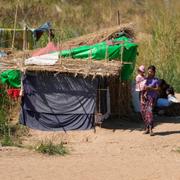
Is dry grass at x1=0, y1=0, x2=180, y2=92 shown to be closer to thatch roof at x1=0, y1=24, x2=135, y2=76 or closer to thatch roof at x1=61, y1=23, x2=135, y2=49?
thatch roof at x1=61, y1=23, x2=135, y2=49

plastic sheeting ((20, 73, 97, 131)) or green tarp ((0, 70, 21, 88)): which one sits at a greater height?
green tarp ((0, 70, 21, 88))

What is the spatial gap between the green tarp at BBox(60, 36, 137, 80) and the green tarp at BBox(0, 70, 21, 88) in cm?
115

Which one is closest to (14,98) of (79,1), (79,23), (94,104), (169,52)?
(94,104)

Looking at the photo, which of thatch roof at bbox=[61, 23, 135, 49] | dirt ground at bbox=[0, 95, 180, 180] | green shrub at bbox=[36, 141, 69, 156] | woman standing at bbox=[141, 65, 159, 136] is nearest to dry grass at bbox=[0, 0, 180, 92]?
thatch roof at bbox=[61, 23, 135, 49]

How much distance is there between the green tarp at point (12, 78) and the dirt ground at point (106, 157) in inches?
55.1

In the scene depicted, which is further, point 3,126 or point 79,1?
point 79,1

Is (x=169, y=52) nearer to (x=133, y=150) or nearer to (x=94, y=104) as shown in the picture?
(x=94, y=104)

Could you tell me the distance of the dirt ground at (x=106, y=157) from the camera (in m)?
8.30

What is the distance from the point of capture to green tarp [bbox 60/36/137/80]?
473 inches

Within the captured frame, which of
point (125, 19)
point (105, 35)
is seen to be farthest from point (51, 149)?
point (125, 19)

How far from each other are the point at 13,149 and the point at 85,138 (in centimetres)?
189

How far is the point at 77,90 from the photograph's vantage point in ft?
39.0

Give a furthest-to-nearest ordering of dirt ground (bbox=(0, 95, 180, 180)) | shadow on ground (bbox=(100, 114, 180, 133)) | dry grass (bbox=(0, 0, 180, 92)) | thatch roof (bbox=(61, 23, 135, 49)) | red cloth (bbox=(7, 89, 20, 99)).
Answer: dry grass (bbox=(0, 0, 180, 92))
thatch roof (bbox=(61, 23, 135, 49))
red cloth (bbox=(7, 89, 20, 99))
shadow on ground (bbox=(100, 114, 180, 133))
dirt ground (bbox=(0, 95, 180, 180))

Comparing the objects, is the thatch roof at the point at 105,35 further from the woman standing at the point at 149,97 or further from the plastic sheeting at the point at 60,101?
the woman standing at the point at 149,97
